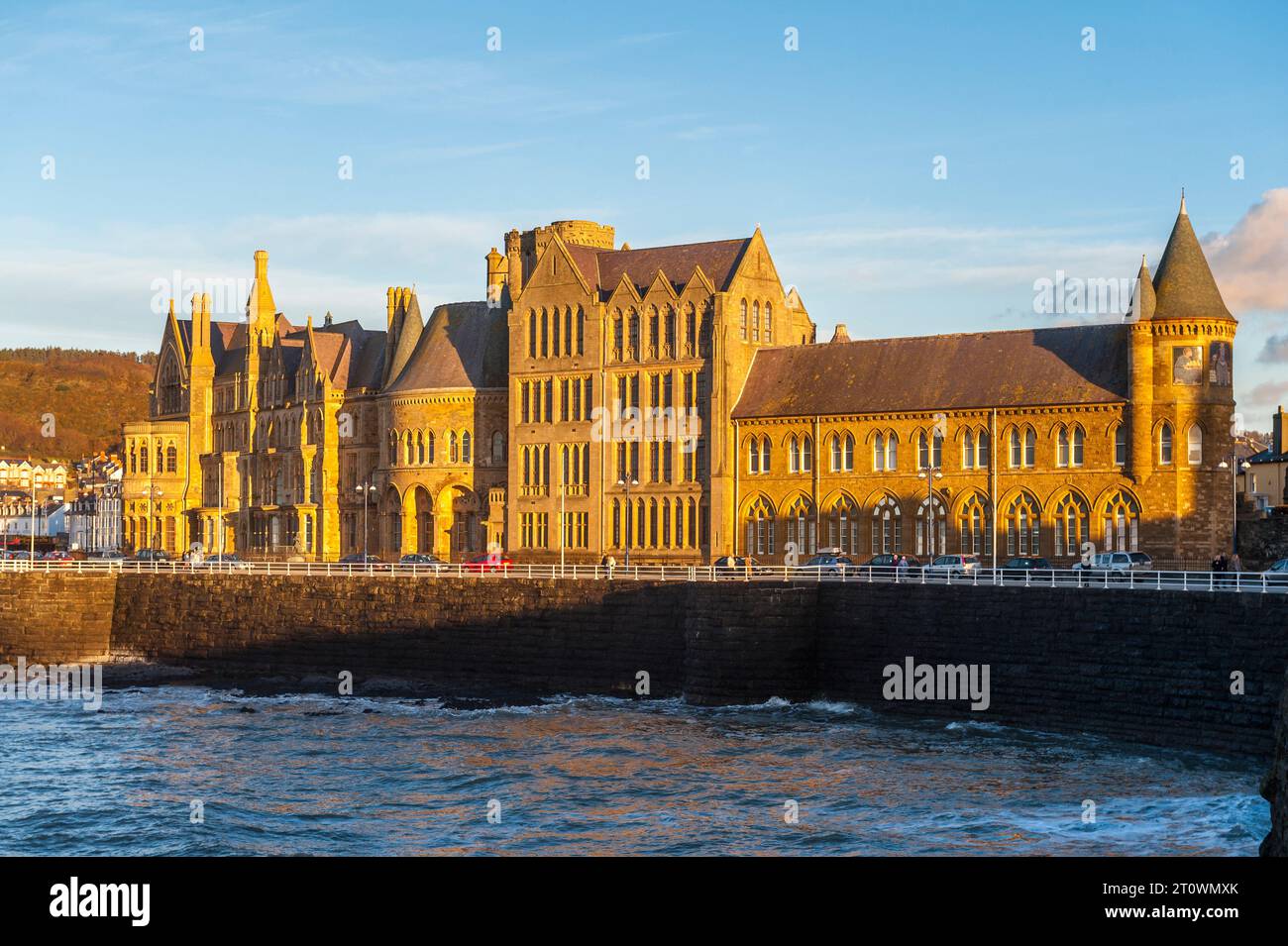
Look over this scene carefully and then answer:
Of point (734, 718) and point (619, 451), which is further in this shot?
point (619, 451)

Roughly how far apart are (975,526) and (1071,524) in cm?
454

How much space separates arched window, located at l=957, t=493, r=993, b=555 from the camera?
75500 millimetres

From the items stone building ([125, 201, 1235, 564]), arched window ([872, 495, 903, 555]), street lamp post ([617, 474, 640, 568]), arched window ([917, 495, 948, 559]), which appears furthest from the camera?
street lamp post ([617, 474, 640, 568])

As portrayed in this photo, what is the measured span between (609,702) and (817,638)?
24.0 feet

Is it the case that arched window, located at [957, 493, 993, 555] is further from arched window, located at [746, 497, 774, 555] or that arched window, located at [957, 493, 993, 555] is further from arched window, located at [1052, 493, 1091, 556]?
arched window, located at [746, 497, 774, 555]

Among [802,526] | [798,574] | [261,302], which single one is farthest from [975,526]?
[261,302]

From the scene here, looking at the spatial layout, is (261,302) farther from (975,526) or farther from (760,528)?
(975,526)

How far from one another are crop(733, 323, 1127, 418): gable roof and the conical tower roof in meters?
3.53

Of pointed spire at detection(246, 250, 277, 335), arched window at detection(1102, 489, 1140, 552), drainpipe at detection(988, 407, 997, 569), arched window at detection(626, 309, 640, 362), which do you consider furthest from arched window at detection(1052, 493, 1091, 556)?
pointed spire at detection(246, 250, 277, 335)

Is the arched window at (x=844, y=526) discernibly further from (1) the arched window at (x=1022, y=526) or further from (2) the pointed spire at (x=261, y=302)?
(2) the pointed spire at (x=261, y=302)
